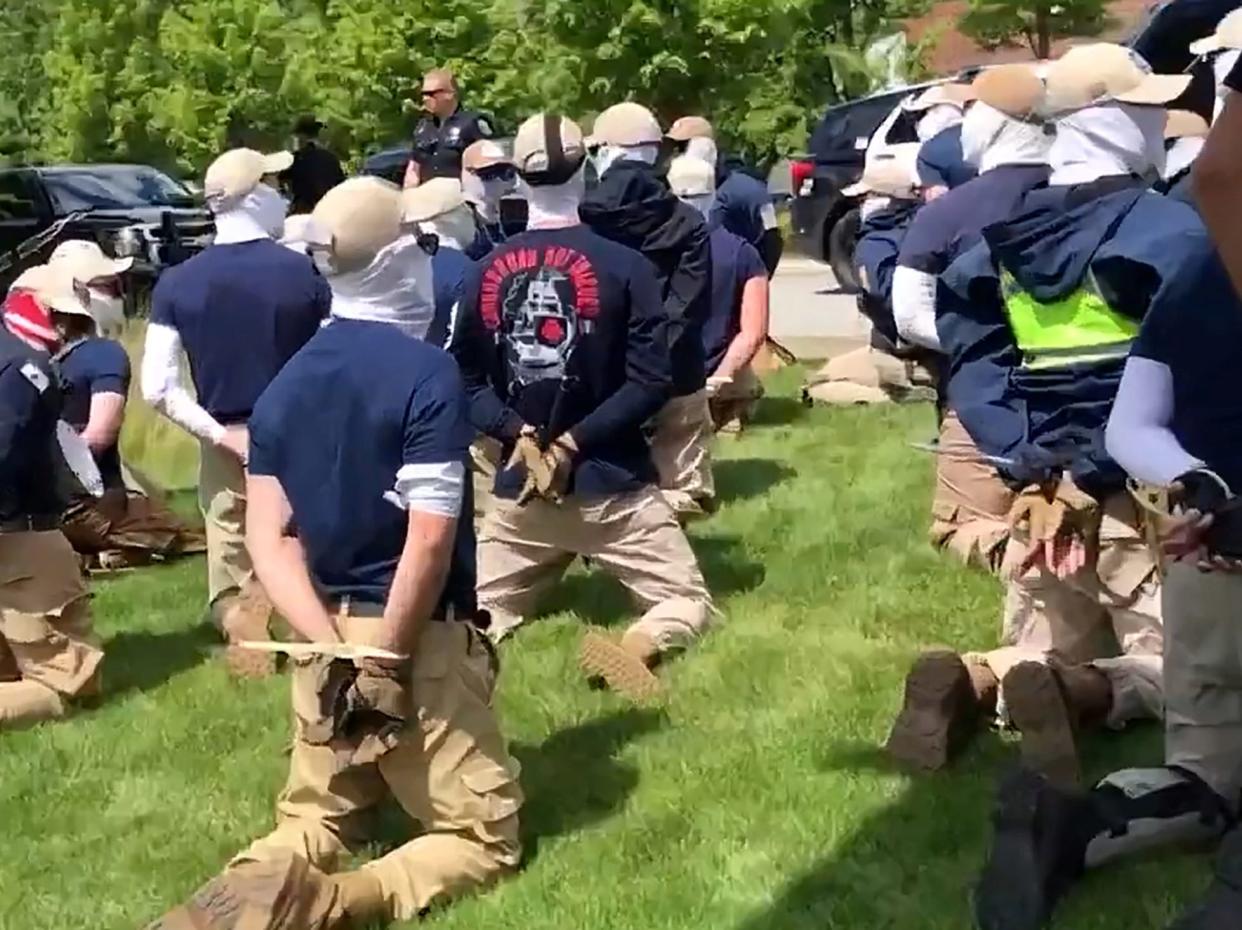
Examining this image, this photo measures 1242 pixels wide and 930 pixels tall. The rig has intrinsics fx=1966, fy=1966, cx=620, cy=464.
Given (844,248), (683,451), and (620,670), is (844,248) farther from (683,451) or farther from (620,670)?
(620,670)

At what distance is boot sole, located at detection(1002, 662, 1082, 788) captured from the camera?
17.7ft

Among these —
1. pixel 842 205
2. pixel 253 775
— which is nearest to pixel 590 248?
pixel 253 775

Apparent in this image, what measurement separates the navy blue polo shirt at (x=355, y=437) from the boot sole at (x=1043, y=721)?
1621 millimetres

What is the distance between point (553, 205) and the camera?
712cm

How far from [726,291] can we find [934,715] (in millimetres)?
5290

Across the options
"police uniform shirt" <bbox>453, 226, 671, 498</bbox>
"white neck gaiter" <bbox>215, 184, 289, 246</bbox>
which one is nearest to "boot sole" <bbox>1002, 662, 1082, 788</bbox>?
"police uniform shirt" <bbox>453, 226, 671, 498</bbox>

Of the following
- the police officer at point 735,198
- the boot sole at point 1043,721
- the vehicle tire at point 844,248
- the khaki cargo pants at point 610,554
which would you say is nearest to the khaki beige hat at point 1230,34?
the boot sole at point 1043,721

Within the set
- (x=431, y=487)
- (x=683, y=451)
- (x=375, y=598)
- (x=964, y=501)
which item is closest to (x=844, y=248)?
(x=683, y=451)

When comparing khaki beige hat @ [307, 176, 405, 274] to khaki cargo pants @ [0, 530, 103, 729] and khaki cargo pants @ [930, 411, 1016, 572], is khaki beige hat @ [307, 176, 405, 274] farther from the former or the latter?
khaki cargo pants @ [930, 411, 1016, 572]

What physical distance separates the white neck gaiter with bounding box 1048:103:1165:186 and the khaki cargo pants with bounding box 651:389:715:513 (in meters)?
3.72

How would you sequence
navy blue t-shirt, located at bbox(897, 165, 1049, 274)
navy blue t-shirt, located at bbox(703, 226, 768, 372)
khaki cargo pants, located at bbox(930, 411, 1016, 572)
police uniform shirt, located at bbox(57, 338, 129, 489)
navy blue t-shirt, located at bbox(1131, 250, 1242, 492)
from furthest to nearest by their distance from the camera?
navy blue t-shirt, located at bbox(703, 226, 768, 372), police uniform shirt, located at bbox(57, 338, 129, 489), khaki cargo pants, located at bbox(930, 411, 1016, 572), navy blue t-shirt, located at bbox(897, 165, 1049, 274), navy blue t-shirt, located at bbox(1131, 250, 1242, 492)

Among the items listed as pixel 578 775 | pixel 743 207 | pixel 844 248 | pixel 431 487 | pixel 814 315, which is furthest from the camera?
pixel 844 248

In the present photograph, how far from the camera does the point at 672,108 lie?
32781 millimetres

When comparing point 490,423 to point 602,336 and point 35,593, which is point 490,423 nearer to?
point 602,336
